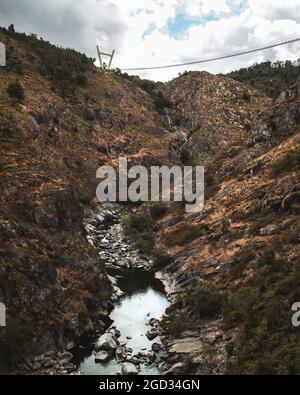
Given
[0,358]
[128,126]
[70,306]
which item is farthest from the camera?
[128,126]

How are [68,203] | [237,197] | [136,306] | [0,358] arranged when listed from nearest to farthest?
1. [0,358]
2. [136,306]
3. [68,203]
4. [237,197]

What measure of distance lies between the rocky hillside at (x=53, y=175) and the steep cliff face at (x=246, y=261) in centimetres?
1123

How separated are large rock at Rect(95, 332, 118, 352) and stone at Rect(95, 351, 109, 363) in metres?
0.89

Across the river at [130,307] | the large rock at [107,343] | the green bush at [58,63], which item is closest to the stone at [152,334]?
the river at [130,307]

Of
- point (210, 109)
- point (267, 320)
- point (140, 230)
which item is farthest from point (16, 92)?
point (267, 320)

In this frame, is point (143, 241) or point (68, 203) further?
point (143, 241)

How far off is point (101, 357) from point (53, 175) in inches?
1223

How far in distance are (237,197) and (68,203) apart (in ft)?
84.7

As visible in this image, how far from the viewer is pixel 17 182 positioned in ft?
194

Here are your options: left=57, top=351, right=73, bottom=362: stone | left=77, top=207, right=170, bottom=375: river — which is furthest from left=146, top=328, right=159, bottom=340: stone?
left=57, top=351, right=73, bottom=362: stone
